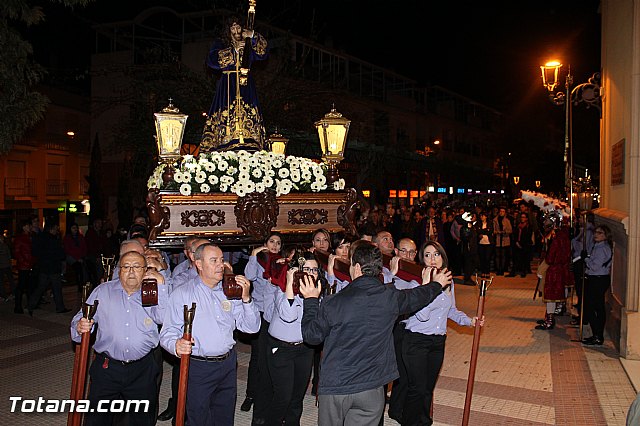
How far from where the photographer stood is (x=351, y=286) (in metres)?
4.11

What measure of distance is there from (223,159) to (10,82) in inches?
148

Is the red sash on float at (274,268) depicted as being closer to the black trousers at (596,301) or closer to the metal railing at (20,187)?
the black trousers at (596,301)

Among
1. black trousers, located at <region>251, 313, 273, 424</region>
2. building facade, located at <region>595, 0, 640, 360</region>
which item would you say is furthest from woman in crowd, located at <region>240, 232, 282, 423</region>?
building facade, located at <region>595, 0, 640, 360</region>

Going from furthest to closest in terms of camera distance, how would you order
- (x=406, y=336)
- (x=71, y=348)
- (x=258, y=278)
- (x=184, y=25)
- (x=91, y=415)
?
(x=184, y=25) < (x=71, y=348) < (x=258, y=278) < (x=406, y=336) < (x=91, y=415)

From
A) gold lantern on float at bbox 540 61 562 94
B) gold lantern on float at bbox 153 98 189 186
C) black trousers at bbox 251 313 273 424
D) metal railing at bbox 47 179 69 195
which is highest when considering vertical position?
gold lantern on float at bbox 540 61 562 94

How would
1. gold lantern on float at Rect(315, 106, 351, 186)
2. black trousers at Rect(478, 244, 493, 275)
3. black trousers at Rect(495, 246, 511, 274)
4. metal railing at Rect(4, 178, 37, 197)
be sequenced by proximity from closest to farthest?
1. gold lantern on float at Rect(315, 106, 351, 186)
2. black trousers at Rect(478, 244, 493, 275)
3. black trousers at Rect(495, 246, 511, 274)
4. metal railing at Rect(4, 178, 37, 197)

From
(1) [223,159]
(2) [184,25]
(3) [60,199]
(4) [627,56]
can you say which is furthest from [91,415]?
(3) [60,199]

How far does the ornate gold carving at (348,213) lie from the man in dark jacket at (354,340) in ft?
8.69

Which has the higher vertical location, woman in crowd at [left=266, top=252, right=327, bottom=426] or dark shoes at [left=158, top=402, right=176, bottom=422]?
woman in crowd at [left=266, top=252, right=327, bottom=426]

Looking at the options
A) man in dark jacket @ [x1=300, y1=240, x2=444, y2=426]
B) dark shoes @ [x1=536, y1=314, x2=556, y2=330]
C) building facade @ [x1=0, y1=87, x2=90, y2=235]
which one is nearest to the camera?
man in dark jacket @ [x1=300, y1=240, x2=444, y2=426]

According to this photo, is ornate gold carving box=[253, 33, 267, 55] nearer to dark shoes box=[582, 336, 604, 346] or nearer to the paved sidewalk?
the paved sidewalk

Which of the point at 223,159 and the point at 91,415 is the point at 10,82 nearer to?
the point at 223,159

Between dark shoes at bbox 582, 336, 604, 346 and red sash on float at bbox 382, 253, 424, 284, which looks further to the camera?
dark shoes at bbox 582, 336, 604, 346

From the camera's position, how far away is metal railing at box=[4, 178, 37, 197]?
3312 cm
